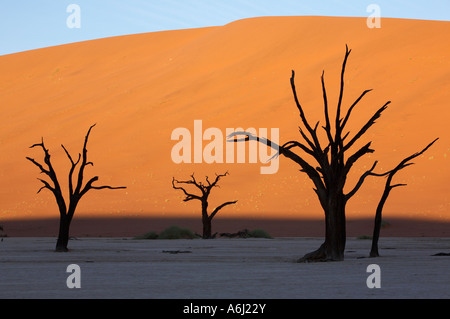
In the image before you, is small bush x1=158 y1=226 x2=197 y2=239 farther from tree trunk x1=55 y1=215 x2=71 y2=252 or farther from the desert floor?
the desert floor

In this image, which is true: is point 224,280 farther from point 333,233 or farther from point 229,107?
point 229,107

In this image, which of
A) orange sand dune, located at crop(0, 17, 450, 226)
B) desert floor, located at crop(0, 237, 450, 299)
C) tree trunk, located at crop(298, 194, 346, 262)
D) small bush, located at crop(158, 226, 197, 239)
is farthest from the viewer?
orange sand dune, located at crop(0, 17, 450, 226)

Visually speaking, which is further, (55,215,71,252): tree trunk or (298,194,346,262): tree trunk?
(55,215,71,252): tree trunk

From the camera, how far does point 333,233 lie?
59.9 feet

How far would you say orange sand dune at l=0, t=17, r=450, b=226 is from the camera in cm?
5478

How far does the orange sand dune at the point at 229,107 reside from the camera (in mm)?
54781
